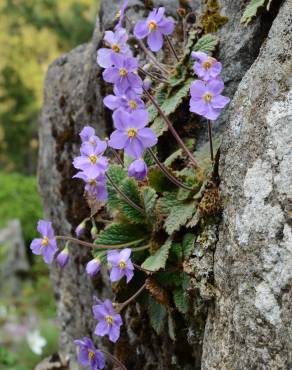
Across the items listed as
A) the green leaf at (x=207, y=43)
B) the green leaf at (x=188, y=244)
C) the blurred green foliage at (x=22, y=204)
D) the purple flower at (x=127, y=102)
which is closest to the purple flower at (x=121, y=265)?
the green leaf at (x=188, y=244)

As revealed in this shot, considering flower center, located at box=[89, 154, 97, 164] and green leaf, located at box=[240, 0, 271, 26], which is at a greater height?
green leaf, located at box=[240, 0, 271, 26]

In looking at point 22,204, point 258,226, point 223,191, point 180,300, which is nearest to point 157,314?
point 180,300

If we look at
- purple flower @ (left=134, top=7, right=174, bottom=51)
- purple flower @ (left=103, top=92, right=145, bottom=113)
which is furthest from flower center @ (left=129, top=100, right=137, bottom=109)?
purple flower @ (left=134, top=7, right=174, bottom=51)

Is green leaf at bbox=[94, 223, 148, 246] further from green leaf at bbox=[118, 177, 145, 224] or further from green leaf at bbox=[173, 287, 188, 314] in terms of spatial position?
green leaf at bbox=[173, 287, 188, 314]

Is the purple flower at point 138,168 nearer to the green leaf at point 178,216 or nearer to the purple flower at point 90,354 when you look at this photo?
the green leaf at point 178,216

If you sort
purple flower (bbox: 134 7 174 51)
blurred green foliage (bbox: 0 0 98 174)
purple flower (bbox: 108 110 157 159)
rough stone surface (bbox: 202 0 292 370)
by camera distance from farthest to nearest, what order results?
blurred green foliage (bbox: 0 0 98 174)
purple flower (bbox: 134 7 174 51)
purple flower (bbox: 108 110 157 159)
rough stone surface (bbox: 202 0 292 370)

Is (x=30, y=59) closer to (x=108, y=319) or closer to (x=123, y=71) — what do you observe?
(x=123, y=71)

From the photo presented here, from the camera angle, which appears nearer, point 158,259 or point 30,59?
point 158,259
